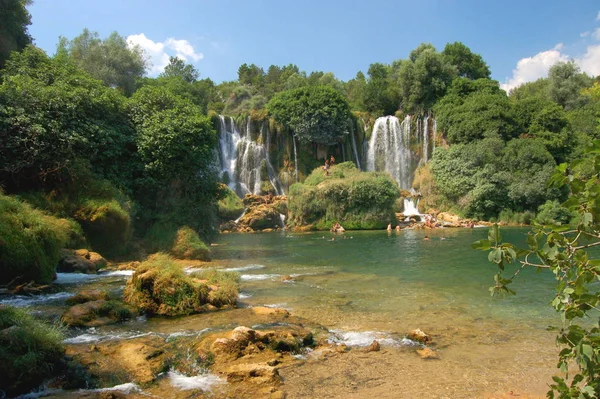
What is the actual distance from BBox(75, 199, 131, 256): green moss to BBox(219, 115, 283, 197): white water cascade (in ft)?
93.9

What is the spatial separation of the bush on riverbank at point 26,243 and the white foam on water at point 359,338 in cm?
861

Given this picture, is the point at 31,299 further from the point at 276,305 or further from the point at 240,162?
the point at 240,162

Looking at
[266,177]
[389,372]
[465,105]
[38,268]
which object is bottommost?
[389,372]

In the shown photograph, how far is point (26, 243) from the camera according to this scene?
1179 centimetres

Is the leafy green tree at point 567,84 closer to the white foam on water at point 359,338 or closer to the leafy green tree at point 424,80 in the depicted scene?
the leafy green tree at point 424,80

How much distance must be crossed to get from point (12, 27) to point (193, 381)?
31.7 m

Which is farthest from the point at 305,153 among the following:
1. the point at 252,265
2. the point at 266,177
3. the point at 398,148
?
the point at 252,265

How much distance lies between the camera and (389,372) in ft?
22.9

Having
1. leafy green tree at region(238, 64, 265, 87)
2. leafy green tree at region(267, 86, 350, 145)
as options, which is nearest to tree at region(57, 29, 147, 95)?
leafy green tree at region(267, 86, 350, 145)

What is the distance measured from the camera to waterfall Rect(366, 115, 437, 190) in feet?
166

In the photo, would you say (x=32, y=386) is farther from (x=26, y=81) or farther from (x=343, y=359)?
(x=26, y=81)

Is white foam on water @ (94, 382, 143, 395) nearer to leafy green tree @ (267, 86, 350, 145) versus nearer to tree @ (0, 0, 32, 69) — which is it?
tree @ (0, 0, 32, 69)

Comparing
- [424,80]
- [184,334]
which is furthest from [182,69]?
[184,334]

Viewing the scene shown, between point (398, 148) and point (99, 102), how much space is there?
37736 millimetres
